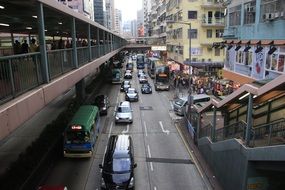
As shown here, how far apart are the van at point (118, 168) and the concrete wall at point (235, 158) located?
14.3ft

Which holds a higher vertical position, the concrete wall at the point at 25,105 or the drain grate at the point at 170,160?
the concrete wall at the point at 25,105

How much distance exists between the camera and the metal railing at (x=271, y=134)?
11648mm

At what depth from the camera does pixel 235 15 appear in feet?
92.6

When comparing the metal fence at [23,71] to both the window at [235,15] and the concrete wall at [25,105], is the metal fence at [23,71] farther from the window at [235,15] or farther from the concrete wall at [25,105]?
the window at [235,15]

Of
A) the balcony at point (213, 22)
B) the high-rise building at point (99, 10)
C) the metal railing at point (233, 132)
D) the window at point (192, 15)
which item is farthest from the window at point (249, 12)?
the high-rise building at point (99, 10)

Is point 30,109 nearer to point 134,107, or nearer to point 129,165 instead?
point 129,165

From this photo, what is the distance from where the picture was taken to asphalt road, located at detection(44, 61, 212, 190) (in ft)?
58.3

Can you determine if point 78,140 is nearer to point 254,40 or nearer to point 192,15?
point 254,40

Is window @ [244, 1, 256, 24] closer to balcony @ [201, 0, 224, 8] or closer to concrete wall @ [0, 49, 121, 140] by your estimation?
concrete wall @ [0, 49, 121, 140]

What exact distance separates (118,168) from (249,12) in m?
15.4

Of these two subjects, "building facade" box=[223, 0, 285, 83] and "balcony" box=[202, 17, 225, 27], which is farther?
"balcony" box=[202, 17, 225, 27]

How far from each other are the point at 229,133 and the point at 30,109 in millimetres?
9856

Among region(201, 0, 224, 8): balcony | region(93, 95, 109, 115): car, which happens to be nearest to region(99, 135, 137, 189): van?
region(93, 95, 109, 115): car

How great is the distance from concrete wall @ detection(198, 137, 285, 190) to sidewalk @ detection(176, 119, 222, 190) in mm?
320
